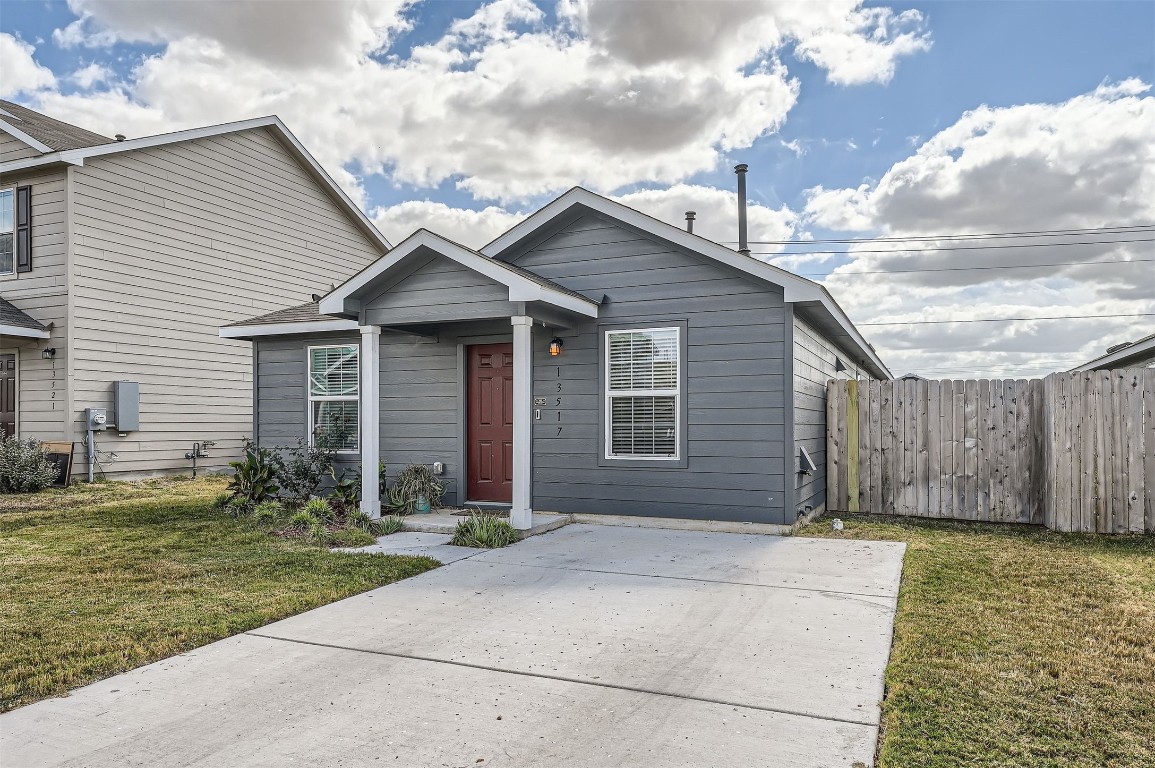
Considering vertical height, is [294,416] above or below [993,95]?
below

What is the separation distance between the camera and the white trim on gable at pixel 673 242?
7.73m

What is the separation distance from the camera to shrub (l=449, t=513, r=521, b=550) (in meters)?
7.34

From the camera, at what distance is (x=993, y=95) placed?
50.1 ft

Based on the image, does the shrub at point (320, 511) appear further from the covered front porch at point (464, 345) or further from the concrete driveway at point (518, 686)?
the concrete driveway at point (518, 686)

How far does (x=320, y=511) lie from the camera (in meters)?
8.42

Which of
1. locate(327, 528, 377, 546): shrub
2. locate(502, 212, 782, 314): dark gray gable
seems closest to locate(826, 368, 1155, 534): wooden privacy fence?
locate(502, 212, 782, 314): dark gray gable

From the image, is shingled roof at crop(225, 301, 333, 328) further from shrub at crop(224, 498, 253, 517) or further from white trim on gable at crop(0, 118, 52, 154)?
white trim on gable at crop(0, 118, 52, 154)

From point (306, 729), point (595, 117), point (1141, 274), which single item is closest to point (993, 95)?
point (595, 117)

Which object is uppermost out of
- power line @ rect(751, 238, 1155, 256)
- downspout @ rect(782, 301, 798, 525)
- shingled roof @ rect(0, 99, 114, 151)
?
power line @ rect(751, 238, 1155, 256)

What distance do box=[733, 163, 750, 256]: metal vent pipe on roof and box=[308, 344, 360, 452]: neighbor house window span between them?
6197 millimetres

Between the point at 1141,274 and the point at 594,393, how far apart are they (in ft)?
112

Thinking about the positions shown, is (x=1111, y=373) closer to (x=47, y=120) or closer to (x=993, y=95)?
(x=993, y=95)

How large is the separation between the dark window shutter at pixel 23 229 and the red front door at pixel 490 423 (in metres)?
8.87

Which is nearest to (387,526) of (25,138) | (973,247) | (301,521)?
(301,521)
